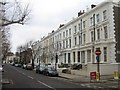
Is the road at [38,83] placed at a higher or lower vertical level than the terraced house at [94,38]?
lower

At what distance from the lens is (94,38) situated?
164ft

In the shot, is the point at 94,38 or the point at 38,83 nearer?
the point at 38,83

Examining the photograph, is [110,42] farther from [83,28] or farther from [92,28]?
[83,28]

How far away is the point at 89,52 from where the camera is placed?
174ft

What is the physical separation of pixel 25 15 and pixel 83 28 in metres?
35.7

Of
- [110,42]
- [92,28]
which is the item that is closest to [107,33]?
[110,42]

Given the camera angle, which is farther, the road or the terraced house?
the terraced house

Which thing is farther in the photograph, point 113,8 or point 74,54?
point 74,54

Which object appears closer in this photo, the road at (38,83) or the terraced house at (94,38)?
the road at (38,83)

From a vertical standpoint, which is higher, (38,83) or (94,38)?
(94,38)

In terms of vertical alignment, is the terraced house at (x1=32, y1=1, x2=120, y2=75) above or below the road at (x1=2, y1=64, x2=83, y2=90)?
above

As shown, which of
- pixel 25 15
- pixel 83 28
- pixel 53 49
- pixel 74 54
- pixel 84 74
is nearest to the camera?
pixel 25 15

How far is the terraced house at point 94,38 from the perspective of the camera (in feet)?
144

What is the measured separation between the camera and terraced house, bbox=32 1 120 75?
144 ft
